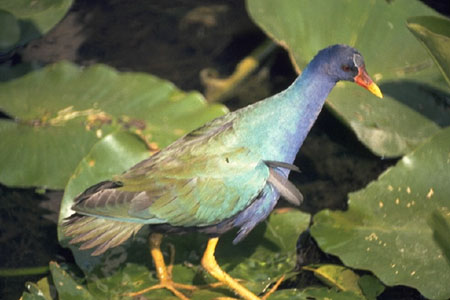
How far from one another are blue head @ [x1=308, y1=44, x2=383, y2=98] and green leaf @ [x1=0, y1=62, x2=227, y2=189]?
0.60m

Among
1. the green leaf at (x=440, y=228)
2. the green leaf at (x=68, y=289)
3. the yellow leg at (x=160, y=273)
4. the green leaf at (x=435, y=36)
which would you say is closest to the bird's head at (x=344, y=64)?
the green leaf at (x=435, y=36)

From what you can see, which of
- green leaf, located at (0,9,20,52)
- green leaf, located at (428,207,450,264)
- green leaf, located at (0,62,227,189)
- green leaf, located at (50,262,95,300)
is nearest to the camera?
green leaf, located at (428,207,450,264)

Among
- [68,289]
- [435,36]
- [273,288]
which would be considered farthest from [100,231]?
[435,36]

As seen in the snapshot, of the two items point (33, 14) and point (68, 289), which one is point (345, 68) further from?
point (33, 14)

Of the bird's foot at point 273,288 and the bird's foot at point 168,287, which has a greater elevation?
the bird's foot at point 168,287

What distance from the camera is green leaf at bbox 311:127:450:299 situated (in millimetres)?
2408

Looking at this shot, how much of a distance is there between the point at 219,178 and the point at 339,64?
0.54 m

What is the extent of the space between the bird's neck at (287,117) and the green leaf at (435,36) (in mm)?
304

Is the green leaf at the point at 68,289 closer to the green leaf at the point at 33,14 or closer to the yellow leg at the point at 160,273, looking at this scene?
the yellow leg at the point at 160,273

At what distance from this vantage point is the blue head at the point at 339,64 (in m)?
2.43

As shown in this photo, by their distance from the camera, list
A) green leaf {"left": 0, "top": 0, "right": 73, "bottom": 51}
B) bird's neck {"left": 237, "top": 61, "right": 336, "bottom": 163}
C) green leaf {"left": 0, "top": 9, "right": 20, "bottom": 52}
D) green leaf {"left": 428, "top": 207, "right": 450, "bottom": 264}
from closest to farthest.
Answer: green leaf {"left": 428, "top": 207, "right": 450, "bottom": 264} → bird's neck {"left": 237, "top": 61, "right": 336, "bottom": 163} → green leaf {"left": 0, "top": 9, "right": 20, "bottom": 52} → green leaf {"left": 0, "top": 0, "right": 73, "bottom": 51}

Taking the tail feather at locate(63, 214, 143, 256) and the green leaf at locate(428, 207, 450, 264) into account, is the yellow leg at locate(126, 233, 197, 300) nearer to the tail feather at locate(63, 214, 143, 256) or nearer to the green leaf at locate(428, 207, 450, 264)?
the tail feather at locate(63, 214, 143, 256)

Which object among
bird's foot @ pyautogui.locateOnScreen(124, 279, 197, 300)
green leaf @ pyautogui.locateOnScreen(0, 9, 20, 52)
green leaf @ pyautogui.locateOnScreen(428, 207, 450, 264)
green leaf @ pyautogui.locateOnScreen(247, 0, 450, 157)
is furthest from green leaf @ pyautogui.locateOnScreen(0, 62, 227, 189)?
green leaf @ pyautogui.locateOnScreen(428, 207, 450, 264)

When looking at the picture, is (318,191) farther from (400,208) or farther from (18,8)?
(18,8)
